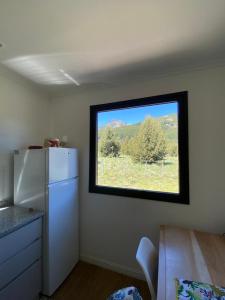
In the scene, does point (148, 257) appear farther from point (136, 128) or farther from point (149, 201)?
point (136, 128)

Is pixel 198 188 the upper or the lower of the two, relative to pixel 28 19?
lower

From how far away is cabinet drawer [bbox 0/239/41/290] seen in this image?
4.44 feet

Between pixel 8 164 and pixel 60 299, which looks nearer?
pixel 60 299

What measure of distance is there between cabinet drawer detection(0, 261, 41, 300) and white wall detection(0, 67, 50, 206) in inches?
31.3

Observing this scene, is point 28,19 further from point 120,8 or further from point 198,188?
point 198,188

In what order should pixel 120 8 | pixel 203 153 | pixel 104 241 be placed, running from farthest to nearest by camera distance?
1. pixel 104 241
2. pixel 203 153
3. pixel 120 8

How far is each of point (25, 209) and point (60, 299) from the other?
0.98 metres

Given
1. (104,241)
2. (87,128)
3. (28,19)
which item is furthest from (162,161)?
(28,19)

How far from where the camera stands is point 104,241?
7.34 feet

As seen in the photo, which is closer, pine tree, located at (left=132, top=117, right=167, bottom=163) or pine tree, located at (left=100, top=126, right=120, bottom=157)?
pine tree, located at (left=132, top=117, right=167, bottom=163)

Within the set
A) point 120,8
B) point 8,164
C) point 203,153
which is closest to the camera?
point 120,8

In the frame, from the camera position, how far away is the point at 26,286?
156 centimetres

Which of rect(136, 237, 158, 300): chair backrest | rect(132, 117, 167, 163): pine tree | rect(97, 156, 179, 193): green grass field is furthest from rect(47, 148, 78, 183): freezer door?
rect(136, 237, 158, 300): chair backrest

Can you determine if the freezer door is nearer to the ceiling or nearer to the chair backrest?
the ceiling
